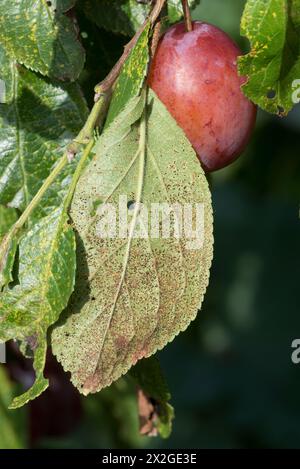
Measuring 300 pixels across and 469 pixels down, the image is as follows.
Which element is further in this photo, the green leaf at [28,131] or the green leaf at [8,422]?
the green leaf at [8,422]

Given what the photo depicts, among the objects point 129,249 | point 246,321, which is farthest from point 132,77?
point 246,321

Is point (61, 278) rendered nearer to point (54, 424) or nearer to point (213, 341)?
point (54, 424)

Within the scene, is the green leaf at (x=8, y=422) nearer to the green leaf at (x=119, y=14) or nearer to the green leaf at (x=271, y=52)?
the green leaf at (x=119, y=14)

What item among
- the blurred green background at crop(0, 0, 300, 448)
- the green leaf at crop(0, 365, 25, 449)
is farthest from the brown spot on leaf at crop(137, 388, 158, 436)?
the blurred green background at crop(0, 0, 300, 448)

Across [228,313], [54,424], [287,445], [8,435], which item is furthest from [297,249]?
[8,435]

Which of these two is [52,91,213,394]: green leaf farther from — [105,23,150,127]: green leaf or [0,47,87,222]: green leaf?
[0,47,87,222]: green leaf

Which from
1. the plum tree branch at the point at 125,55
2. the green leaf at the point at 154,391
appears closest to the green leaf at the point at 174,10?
the plum tree branch at the point at 125,55

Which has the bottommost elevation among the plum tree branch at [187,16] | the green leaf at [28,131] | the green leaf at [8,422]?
the green leaf at [8,422]

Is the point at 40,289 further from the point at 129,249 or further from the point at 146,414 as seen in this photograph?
→ the point at 146,414
